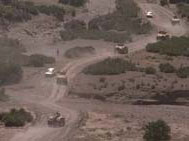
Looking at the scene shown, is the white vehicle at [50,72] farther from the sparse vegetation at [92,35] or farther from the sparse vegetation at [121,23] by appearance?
the sparse vegetation at [121,23]

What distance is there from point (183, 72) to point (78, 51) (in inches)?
474

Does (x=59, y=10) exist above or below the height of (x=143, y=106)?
above

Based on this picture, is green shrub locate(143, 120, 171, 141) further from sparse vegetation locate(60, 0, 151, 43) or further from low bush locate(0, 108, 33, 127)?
sparse vegetation locate(60, 0, 151, 43)

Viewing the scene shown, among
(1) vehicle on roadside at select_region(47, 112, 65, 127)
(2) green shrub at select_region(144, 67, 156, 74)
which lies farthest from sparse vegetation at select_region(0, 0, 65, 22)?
(1) vehicle on roadside at select_region(47, 112, 65, 127)

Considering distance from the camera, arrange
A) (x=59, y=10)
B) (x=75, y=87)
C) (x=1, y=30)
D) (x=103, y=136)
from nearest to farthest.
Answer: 1. (x=103, y=136)
2. (x=75, y=87)
3. (x=1, y=30)
4. (x=59, y=10)

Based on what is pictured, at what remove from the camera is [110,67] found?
59.6 m

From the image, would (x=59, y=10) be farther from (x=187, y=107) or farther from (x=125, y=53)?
(x=187, y=107)

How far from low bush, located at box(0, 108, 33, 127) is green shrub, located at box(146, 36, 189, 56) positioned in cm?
2796

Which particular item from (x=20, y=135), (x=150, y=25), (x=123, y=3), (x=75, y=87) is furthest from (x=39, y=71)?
(x=123, y=3)

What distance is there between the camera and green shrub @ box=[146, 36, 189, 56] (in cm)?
6781

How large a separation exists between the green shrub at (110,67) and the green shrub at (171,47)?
7038 millimetres

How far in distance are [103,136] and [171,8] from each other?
58155 mm

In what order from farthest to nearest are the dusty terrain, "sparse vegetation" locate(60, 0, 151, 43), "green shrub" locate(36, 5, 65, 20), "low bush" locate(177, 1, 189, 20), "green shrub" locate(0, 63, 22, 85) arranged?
1. "low bush" locate(177, 1, 189, 20)
2. "green shrub" locate(36, 5, 65, 20)
3. "sparse vegetation" locate(60, 0, 151, 43)
4. "green shrub" locate(0, 63, 22, 85)
5. the dusty terrain

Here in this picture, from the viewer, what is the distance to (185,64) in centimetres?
6356
